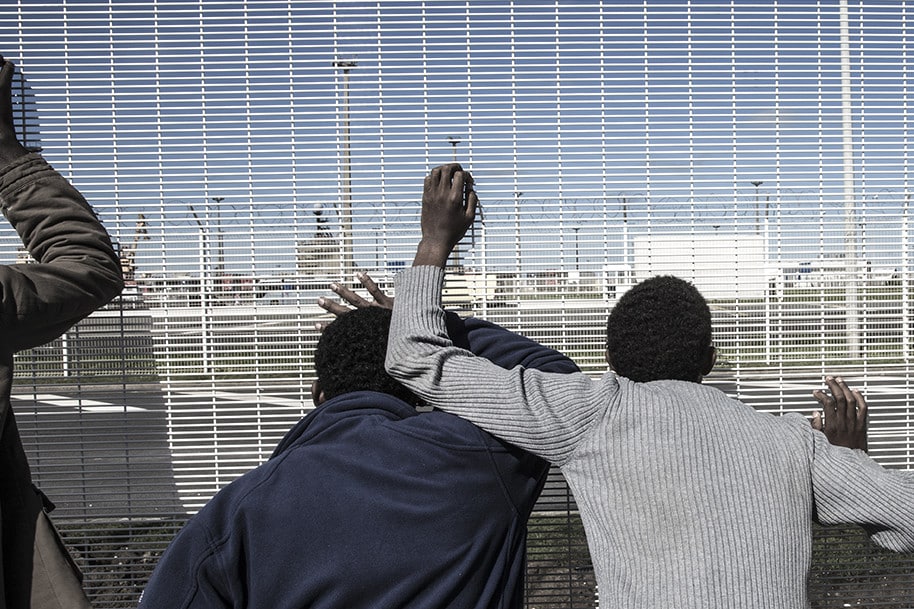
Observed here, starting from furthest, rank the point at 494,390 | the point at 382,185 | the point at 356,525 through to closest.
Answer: the point at 382,185 → the point at 494,390 → the point at 356,525

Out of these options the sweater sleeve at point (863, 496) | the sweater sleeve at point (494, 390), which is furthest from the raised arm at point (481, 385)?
the sweater sleeve at point (863, 496)

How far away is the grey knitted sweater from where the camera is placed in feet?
5.53

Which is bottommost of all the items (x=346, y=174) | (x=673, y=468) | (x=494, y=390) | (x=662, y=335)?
(x=673, y=468)

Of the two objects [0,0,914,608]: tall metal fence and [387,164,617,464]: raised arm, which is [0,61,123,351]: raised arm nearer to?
[387,164,617,464]: raised arm

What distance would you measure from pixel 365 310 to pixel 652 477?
87 cm

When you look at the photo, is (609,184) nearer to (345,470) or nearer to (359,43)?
(359,43)

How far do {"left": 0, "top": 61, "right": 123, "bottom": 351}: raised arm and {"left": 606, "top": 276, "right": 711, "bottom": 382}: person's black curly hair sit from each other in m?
1.36

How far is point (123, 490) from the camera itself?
13.0ft

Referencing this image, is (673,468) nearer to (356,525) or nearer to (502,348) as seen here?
(502,348)

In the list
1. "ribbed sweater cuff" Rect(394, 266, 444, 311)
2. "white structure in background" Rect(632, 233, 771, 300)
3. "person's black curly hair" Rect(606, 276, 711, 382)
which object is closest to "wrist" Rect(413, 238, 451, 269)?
"ribbed sweater cuff" Rect(394, 266, 444, 311)

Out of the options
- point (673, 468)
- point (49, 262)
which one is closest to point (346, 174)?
point (49, 262)

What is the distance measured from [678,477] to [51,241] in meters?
1.67

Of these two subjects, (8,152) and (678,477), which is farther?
(8,152)

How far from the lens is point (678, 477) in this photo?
5.61 ft
